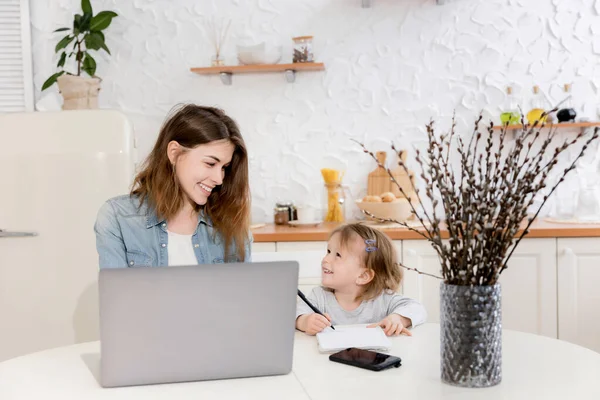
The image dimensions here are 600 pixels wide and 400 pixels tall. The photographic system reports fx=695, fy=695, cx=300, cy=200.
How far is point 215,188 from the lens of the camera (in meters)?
2.10

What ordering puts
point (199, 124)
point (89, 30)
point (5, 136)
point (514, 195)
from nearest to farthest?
point (514, 195), point (199, 124), point (5, 136), point (89, 30)

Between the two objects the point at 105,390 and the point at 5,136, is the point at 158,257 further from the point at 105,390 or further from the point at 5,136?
the point at 5,136

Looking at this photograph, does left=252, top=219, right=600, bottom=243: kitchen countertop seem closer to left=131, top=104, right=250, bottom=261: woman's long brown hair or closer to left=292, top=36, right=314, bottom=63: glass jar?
left=292, top=36, right=314, bottom=63: glass jar

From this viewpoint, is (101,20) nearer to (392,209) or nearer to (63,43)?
(63,43)

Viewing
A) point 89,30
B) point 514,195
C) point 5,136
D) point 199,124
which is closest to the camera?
point 514,195

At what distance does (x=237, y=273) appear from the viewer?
125 cm

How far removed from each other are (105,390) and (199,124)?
907 mm

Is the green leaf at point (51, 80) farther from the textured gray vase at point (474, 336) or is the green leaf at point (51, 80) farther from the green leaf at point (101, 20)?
the textured gray vase at point (474, 336)

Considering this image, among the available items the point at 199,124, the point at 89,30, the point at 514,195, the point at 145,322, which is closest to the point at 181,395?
the point at 145,322

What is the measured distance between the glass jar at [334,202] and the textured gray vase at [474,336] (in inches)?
89.6

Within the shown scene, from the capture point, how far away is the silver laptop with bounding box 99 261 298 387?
122 centimetres

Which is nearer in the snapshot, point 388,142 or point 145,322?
point 145,322

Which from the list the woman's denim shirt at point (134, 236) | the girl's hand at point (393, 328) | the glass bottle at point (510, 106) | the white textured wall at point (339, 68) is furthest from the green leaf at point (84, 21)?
the girl's hand at point (393, 328)

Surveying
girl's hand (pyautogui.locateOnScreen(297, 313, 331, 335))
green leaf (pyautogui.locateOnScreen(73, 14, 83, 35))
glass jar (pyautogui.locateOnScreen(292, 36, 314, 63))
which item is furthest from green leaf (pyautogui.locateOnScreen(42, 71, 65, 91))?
Result: girl's hand (pyautogui.locateOnScreen(297, 313, 331, 335))
